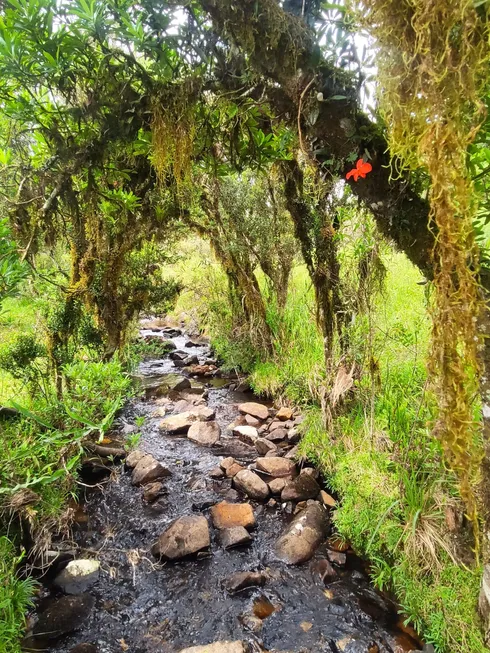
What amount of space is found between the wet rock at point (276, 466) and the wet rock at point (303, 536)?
80cm

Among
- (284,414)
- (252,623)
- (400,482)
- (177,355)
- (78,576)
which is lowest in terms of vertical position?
(252,623)

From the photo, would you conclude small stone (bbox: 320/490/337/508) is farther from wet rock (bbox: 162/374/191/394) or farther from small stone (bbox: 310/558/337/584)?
wet rock (bbox: 162/374/191/394)

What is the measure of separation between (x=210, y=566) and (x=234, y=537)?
36 cm

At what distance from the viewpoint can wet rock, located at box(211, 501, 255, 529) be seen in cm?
416

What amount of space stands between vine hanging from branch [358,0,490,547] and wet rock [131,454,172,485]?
168 inches

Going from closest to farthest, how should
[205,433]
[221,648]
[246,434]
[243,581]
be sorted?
[221,648], [243,581], [246,434], [205,433]

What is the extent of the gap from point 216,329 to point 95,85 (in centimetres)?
772

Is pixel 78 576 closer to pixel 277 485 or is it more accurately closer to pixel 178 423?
pixel 277 485

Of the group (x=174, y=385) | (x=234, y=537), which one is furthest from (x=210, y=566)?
(x=174, y=385)

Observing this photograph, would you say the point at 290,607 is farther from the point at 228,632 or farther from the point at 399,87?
the point at 399,87

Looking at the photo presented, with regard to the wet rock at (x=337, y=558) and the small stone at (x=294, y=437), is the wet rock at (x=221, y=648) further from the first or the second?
the small stone at (x=294, y=437)

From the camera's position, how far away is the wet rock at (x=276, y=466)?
16.3 ft

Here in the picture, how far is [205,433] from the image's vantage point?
20.4 feet

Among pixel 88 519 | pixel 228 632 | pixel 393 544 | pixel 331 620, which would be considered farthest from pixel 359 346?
pixel 88 519
